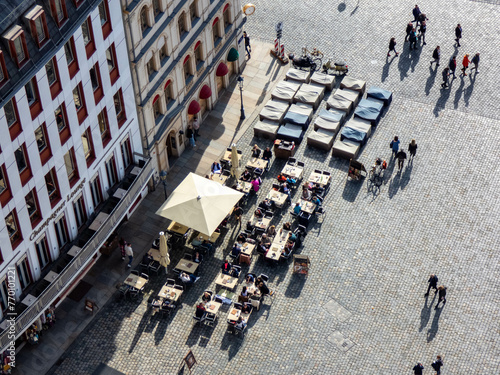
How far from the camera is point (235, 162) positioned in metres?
66.4

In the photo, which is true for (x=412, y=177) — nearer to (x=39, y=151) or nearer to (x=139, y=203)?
(x=139, y=203)

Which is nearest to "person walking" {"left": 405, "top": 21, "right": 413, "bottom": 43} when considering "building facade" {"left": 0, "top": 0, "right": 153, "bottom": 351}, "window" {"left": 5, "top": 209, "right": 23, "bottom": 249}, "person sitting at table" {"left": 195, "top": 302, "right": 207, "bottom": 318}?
"building facade" {"left": 0, "top": 0, "right": 153, "bottom": 351}

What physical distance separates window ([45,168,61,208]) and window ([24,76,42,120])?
4639mm

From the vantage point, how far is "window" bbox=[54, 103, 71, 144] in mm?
52281

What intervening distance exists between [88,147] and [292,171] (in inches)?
692

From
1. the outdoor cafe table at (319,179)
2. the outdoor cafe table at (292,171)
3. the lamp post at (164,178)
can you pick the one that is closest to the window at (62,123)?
the lamp post at (164,178)

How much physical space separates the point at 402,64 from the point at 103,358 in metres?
38.3

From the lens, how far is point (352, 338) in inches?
2249

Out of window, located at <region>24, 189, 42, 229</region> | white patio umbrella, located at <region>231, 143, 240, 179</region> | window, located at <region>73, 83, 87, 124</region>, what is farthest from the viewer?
white patio umbrella, located at <region>231, 143, 240, 179</region>

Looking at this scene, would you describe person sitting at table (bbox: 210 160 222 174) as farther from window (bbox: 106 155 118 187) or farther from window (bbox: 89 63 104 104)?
window (bbox: 89 63 104 104)

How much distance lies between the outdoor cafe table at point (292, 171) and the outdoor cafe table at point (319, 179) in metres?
0.89

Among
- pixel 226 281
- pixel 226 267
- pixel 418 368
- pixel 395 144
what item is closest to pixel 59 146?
pixel 226 267

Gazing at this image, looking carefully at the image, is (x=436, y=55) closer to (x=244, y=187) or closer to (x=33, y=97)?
(x=244, y=187)

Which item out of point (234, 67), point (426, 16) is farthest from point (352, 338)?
point (426, 16)
